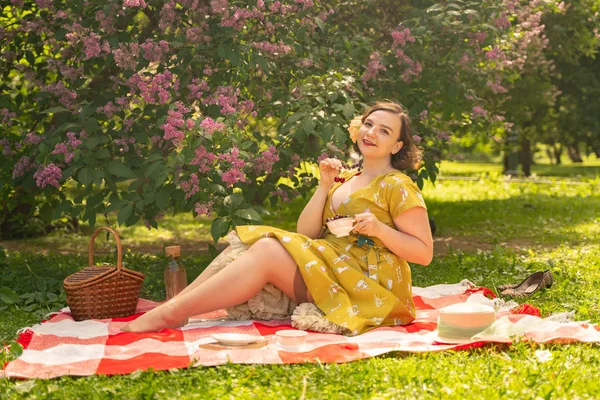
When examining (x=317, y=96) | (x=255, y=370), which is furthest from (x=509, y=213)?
(x=255, y=370)

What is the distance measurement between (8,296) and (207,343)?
196 cm

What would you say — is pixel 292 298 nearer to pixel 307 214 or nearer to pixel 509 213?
pixel 307 214

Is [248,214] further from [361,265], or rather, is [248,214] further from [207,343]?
[207,343]

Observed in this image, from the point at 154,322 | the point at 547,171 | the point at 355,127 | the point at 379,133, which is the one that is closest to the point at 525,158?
the point at 547,171

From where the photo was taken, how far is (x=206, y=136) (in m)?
4.77

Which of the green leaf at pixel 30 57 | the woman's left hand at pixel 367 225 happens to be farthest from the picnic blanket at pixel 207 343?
the green leaf at pixel 30 57

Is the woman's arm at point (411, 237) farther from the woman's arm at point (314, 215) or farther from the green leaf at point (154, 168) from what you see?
the green leaf at point (154, 168)

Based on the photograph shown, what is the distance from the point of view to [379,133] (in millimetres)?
4164

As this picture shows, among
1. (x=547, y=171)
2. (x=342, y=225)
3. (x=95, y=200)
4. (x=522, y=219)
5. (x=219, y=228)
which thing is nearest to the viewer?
(x=342, y=225)

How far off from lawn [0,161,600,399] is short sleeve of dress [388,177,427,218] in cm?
84

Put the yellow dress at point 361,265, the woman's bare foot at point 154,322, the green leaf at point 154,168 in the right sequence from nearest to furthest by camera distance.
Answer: the woman's bare foot at point 154,322 → the yellow dress at point 361,265 → the green leaf at point 154,168

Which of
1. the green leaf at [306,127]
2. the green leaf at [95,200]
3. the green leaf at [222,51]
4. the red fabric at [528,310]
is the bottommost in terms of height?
the red fabric at [528,310]

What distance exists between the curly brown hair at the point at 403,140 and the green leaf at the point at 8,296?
2.39 meters

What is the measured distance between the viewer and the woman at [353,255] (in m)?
3.87
